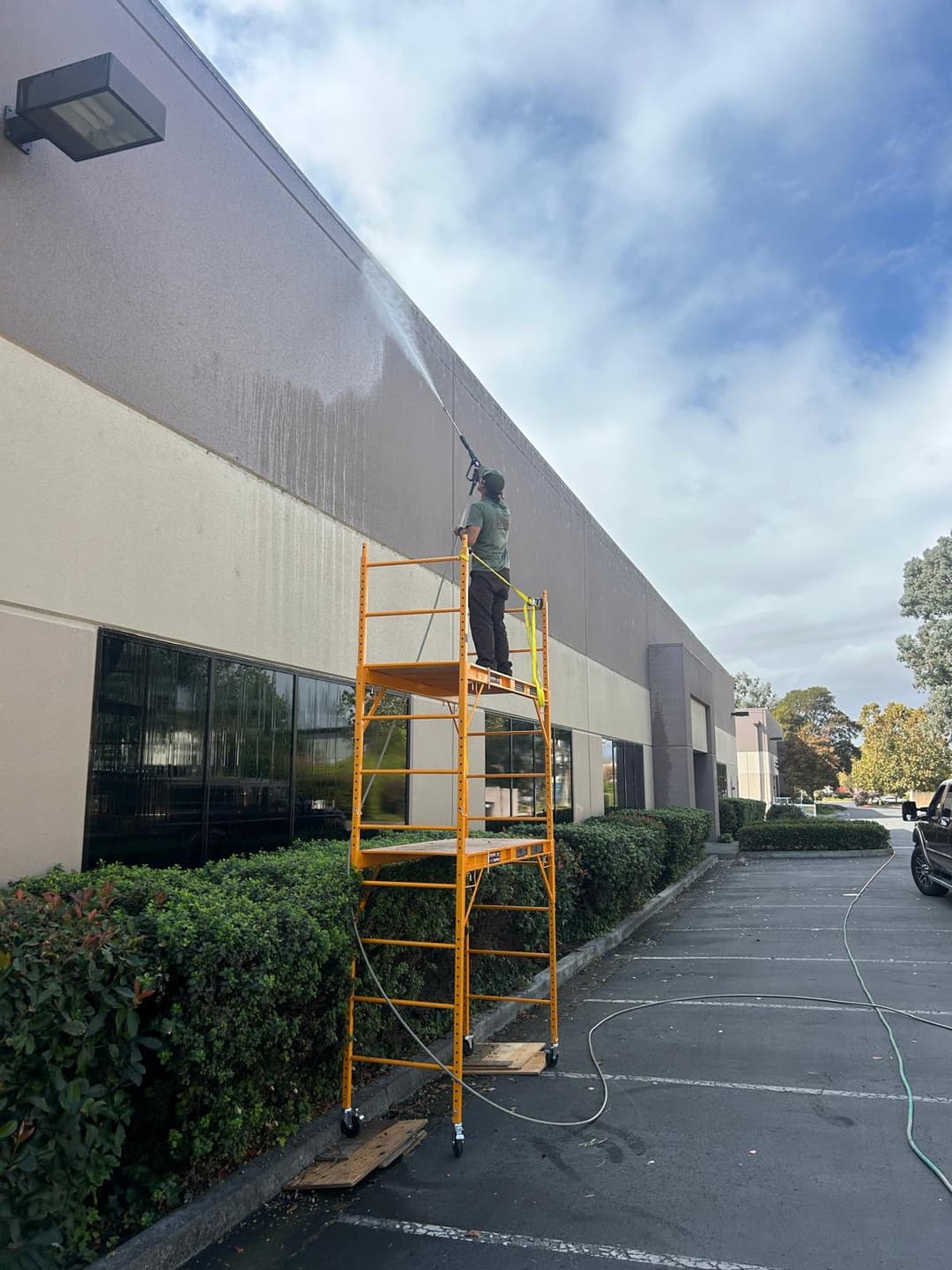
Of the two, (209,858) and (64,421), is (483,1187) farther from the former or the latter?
(64,421)

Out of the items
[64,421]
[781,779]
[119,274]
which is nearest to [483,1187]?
[64,421]

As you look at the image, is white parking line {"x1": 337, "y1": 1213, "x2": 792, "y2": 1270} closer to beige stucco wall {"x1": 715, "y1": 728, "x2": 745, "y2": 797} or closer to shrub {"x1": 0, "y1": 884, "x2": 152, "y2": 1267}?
shrub {"x1": 0, "y1": 884, "x2": 152, "y2": 1267}

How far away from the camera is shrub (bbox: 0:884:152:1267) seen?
10.3 feet

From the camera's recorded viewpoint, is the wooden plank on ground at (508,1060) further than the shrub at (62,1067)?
Yes

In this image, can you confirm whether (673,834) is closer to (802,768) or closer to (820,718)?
(802,768)

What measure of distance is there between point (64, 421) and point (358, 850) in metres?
3.23

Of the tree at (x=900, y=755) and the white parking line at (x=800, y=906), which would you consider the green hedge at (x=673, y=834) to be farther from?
the tree at (x=900, y=755)

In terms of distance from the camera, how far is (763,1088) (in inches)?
233

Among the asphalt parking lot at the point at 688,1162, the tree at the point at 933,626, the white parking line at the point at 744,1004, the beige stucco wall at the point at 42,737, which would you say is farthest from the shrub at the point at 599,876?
the tree at the point at 933,626

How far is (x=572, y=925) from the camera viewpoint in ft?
34.9

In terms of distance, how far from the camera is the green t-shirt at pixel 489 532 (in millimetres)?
7016

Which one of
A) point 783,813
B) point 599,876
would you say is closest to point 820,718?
point 783,813

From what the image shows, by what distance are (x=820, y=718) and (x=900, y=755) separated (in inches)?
1728

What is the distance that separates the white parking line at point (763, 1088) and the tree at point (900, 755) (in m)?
50.0
